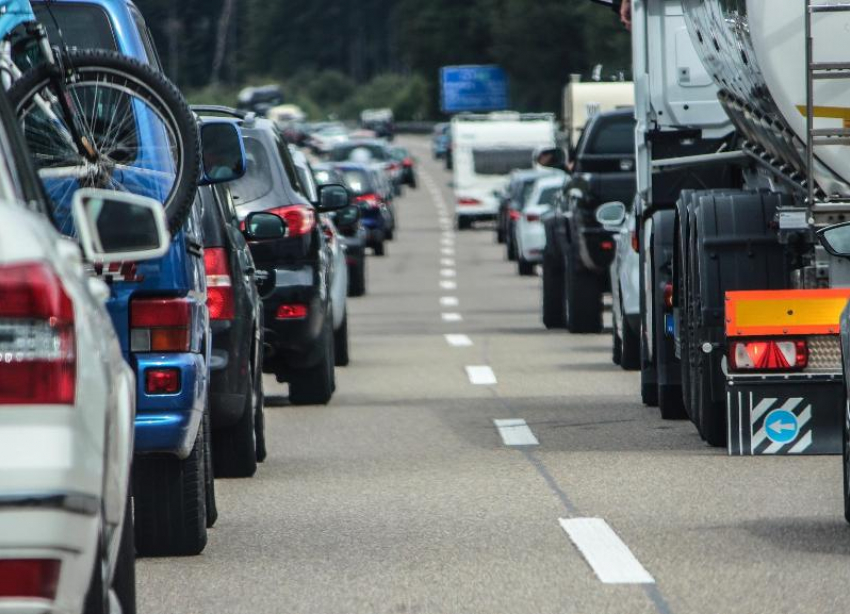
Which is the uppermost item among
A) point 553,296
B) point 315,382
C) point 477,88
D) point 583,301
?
point 315,382

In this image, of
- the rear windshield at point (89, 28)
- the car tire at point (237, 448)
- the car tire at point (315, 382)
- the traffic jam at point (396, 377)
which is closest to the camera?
the traffic jam at point (396, 377)

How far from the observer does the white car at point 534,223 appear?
36.3m

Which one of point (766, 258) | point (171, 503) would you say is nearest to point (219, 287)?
point (171, 503)

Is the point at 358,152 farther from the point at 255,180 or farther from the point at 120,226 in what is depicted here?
the point at 120,226

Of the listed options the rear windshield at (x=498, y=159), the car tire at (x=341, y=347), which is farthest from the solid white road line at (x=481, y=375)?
the rear windshield at (x=498, y=159)

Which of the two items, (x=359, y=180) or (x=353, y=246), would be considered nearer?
(x=353, y=246)

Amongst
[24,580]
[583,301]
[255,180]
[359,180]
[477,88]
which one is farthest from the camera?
[477,88]

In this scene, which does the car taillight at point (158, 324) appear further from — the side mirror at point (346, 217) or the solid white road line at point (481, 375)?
the side mirror at point (346, 217)

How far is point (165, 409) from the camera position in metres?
7.86

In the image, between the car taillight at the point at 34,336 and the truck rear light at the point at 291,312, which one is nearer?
the car taillight at the point at 34,336

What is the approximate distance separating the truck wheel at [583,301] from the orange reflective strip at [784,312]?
35.0 ft

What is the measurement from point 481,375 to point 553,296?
19.4ft

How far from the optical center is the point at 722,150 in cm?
1522

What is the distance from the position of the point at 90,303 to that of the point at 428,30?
171 metres
